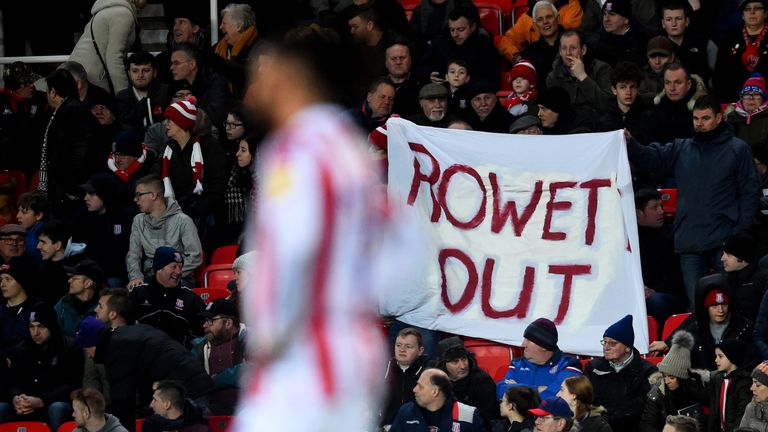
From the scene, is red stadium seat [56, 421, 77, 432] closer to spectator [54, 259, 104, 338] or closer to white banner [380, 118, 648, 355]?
spectator [54, 259, 104, 338]

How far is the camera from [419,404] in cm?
981

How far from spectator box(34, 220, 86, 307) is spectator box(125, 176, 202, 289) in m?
0.50

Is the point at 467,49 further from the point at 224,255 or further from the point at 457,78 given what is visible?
the point at 224,255

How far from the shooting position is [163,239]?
40.0 feet

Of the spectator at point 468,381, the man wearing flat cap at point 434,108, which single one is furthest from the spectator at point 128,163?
the spectator at point 468,381

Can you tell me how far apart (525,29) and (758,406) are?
6.14 m

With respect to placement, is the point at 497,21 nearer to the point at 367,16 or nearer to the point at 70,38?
the point at 367,16

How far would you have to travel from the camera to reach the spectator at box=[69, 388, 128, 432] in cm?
999

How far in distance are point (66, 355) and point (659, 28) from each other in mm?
6413

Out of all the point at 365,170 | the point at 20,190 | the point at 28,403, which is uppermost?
the point at 365,170

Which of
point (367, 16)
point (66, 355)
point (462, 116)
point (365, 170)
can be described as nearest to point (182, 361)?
point (66, 355)

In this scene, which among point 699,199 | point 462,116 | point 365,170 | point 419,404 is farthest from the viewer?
point 462,116

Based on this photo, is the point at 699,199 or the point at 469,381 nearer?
the point at 469,381

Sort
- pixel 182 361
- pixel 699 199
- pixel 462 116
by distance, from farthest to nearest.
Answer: pixel 462 116
pixel 699 199
pixel 182 361
